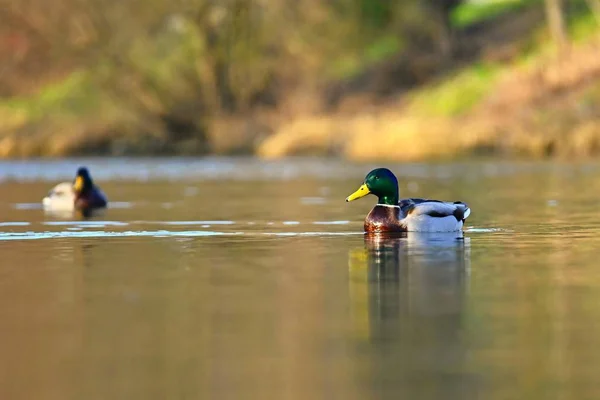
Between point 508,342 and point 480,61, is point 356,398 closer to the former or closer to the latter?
point 508,342

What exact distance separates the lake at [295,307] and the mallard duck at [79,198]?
129 cm

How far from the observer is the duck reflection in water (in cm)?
717

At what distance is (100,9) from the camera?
50031 mm

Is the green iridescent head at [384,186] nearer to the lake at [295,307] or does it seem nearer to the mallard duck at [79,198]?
the lake at [295,307]

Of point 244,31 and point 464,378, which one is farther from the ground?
point 244,31

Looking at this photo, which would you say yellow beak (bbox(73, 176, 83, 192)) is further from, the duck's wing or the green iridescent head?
the duck's wing

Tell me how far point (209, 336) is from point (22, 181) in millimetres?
24868

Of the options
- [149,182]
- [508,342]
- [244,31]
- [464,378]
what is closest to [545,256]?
[508,342]

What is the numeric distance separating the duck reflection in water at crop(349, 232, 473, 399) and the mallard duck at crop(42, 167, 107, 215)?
307 inches

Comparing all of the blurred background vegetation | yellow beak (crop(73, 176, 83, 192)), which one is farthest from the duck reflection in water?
the blurred background vegetation

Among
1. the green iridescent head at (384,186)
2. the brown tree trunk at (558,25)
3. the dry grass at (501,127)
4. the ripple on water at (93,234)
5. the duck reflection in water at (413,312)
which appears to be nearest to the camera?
the duck reflection in water at (413,312)

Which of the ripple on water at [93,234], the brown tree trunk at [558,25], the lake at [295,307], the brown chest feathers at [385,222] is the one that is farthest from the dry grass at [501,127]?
the brown chest feathers at [385,222]

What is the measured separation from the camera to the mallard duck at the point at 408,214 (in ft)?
50.2

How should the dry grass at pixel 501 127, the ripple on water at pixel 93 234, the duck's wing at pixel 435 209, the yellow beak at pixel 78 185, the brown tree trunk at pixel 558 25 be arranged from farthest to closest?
the brown tree trunk at pixel 558 25 < the dry grass at pixel 501 127 < the yellow beak at pixel 78 185 < the ripple on water at pixel 93 234 < the duck's wing at pixel 435 209
